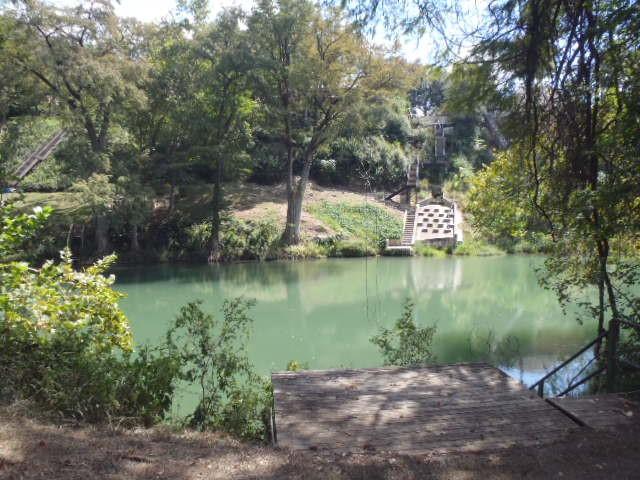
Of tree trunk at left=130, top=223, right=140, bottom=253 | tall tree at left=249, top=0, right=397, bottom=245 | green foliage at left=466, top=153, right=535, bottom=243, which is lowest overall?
tree trunk at left=130, top=223, right=140, bottom=253

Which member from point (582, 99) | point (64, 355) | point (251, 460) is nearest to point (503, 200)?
point (582, 99)

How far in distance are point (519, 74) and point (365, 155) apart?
83.9 ft

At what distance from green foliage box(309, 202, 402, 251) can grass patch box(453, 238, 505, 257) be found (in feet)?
9.52

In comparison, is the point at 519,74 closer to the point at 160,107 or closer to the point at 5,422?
the point at 5,422

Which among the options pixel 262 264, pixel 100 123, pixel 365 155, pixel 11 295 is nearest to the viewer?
pixel 11 295

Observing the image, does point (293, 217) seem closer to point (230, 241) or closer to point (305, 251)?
point (305, 251)

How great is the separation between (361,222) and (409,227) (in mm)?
2317

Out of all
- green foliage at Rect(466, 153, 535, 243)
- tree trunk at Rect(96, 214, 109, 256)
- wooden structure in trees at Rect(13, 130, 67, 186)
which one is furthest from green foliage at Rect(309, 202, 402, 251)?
wooden structure in trees at Rect(13, 130, 67, 186)

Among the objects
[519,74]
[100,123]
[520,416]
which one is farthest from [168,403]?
[100,123]

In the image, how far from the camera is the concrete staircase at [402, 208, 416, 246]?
2481 cm

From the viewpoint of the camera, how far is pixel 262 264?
72.8ft

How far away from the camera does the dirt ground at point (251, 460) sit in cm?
332

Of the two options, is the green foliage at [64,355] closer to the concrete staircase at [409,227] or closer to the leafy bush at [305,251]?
the leafy bush at [305,251]

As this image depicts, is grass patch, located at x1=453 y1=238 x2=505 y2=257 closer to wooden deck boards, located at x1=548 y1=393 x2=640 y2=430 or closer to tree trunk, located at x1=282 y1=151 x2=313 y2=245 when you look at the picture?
tree trunk, located at x1=282 y1=151 x2=313 y2=245
